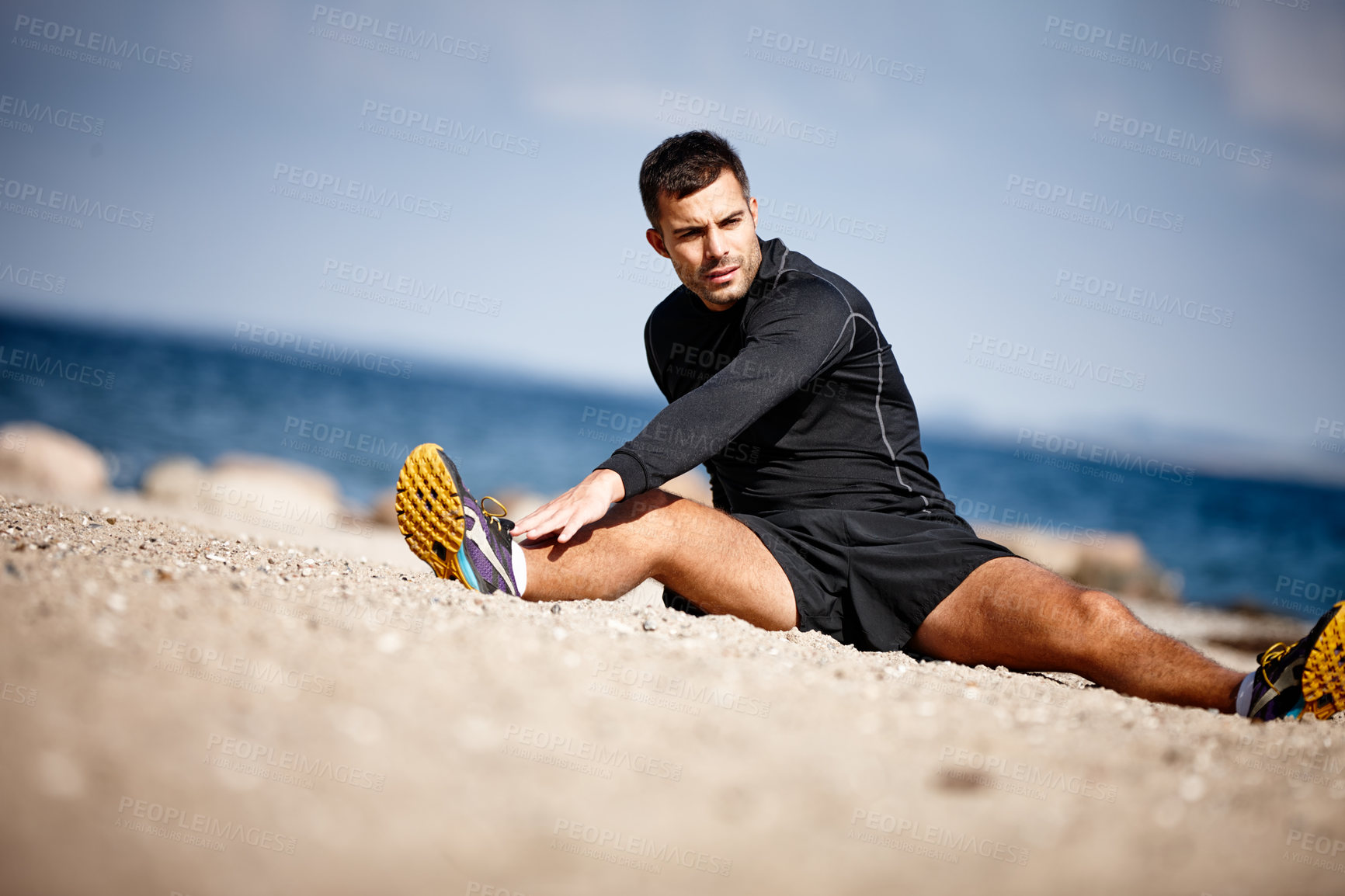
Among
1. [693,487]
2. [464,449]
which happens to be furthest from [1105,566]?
[464,449]

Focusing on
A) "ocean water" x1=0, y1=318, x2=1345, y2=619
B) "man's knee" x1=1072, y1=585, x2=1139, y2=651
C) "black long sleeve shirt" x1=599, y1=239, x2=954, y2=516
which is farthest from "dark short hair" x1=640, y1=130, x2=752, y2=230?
"ocean water" x1=0, y1=318, x2=1345, y2=619

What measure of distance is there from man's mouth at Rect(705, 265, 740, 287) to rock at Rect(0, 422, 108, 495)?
8.95 m

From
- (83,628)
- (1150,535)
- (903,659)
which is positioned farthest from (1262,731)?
(1150,535)

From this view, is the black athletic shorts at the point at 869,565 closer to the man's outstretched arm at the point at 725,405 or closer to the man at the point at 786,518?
the man at the point at 786,518

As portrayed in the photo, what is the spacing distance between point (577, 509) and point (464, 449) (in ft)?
90.3

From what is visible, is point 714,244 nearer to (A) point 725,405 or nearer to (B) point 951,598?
(A) point 725,405

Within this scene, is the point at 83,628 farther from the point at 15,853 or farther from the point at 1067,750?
the point at 1067,750

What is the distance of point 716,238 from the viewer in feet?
12.0

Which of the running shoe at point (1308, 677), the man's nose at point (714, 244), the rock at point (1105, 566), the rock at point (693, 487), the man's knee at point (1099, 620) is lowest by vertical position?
the rock at point (1105, 566)

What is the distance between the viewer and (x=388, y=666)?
6.76 ft

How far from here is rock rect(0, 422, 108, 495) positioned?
383 inches

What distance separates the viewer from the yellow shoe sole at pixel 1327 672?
8.29 feet

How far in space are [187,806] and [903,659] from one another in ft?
8.23

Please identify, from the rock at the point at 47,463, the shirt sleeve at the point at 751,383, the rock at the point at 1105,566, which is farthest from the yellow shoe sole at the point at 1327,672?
the rock at the point at 47,463
